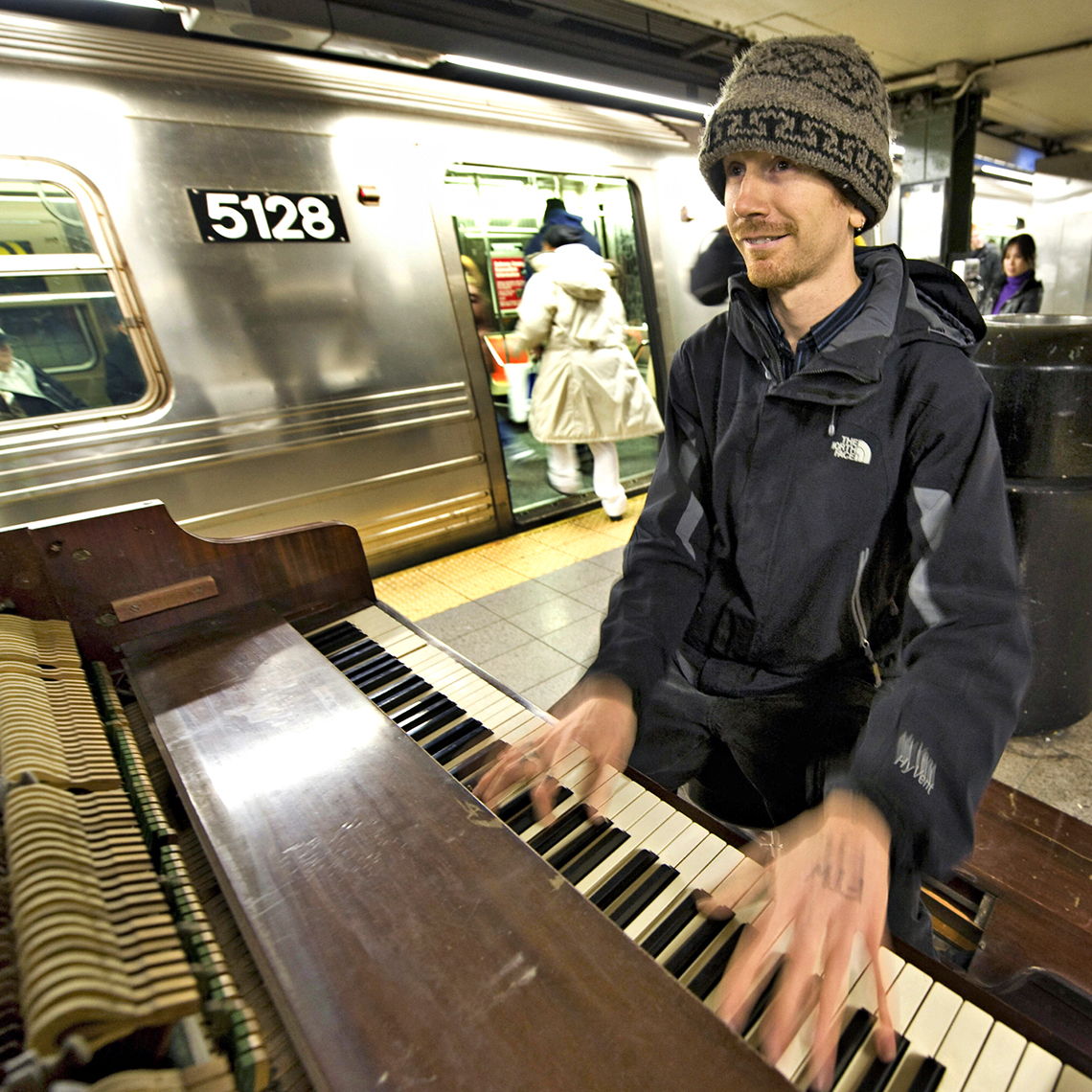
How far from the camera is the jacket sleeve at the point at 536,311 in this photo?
5.17 m

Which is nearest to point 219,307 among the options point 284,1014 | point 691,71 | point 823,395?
point 823,395

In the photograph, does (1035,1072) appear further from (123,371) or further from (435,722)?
(123,371)

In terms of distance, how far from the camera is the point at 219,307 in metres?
3.82

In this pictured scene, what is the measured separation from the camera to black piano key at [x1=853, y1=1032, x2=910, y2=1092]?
61 cm

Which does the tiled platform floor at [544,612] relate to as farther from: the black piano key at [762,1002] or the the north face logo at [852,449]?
the black piano key at [762,1002]

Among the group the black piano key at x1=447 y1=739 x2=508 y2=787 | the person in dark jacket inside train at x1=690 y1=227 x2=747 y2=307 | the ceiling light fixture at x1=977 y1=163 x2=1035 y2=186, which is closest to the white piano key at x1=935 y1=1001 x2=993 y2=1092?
the black piano key at x1=447 y1=739 x2=508 y2=787

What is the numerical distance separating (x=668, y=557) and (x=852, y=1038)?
0.96m

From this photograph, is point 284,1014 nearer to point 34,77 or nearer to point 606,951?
point 606,951

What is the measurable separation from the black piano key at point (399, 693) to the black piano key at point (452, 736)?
5.7 inches

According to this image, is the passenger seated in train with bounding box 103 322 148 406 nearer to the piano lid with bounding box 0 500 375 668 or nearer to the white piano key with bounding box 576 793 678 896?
the piano lid with bounding box 0 500 375 668

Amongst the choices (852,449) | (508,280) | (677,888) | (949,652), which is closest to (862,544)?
(852,449)

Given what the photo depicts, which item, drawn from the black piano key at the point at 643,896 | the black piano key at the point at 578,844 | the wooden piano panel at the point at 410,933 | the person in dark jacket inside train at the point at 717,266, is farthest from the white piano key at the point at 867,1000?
the person in dark jacket inside train at the point at 717,266

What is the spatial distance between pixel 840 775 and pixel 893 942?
9.7 inches

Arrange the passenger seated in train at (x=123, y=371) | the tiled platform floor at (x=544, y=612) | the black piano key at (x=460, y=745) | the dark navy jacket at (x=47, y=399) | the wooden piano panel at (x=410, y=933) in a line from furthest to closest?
1. the passenger seated in train at (x=123, y=371)
2. the dark navy jacket at (x=47, y=399)
3. the tiled platform floor at (x=544, y=612)
4. the black piano key at (x=460, y=745)
5. the wooden piano panel at (x=410, y=933)
